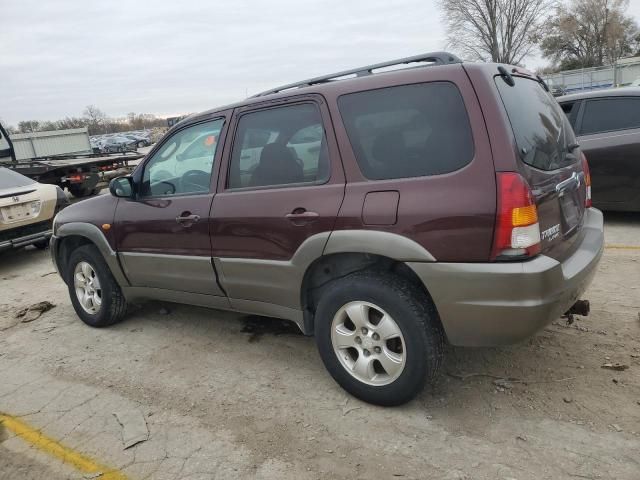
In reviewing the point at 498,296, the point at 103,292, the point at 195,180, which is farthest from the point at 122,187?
the point at 498,296

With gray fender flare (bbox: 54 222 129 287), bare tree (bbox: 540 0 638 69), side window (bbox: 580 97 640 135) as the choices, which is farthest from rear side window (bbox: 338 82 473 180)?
bare tree (bbox: 540 0 638 69)

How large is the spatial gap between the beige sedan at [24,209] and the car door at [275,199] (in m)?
5.09

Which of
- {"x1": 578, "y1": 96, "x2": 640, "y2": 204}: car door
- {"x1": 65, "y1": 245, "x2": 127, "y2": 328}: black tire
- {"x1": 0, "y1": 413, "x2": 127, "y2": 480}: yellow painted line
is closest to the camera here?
{"x1": 0, "y1": 413, "x2": 127, "y2": 480}: yellow painted line

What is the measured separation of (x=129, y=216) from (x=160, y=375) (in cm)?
128

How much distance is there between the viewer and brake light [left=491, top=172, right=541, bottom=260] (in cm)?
242

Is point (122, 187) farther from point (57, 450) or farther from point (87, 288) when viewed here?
point (57, 450)

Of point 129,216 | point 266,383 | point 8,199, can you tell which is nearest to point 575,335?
point 266,383

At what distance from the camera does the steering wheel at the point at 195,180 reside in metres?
3.65

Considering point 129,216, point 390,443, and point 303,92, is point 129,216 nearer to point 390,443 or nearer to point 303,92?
point 303,92

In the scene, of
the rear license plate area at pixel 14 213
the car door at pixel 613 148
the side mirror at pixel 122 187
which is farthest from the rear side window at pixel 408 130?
the rear license plate area at pixel 14 213

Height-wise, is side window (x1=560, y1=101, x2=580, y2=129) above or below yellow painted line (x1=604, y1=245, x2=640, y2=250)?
above

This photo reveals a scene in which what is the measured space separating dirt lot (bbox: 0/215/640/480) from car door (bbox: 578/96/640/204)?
2123mm

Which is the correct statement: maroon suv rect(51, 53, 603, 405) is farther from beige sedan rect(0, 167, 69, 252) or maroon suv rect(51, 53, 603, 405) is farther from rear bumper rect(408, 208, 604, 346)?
beige sedan rect(0, 167, 69, 252)

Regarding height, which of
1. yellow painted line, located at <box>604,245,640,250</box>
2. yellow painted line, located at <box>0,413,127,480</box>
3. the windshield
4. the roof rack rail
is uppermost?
the roof rack rail
